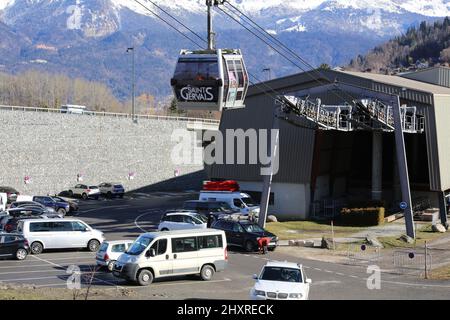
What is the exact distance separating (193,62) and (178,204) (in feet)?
126

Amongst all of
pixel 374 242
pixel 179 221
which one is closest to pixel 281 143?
pixel 374 242

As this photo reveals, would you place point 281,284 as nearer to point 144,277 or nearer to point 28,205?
point 144,277

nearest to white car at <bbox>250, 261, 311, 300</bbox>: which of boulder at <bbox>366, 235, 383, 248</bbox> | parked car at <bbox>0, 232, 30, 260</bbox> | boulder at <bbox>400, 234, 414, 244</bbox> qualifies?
parked car at <bbox>0, 232, 30, 260</bbox>

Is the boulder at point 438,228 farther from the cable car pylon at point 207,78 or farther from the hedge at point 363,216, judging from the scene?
the cable car pylon at point 207,78

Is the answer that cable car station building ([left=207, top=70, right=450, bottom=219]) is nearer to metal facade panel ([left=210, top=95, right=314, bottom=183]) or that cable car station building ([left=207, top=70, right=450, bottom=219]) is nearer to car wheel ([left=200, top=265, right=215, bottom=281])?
metal facade panel ([left=210, top=95, right=314, bottom=183])

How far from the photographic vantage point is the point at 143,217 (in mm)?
55188

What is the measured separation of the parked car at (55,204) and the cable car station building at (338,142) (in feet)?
44.3

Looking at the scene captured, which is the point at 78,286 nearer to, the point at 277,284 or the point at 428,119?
the point at 277,284

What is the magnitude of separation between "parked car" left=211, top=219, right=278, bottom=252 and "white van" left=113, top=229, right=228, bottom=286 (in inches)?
372

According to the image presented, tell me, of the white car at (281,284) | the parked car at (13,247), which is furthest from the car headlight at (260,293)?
the parked car at (13,247)

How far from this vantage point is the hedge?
176 ft

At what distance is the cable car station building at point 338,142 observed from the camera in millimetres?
51812

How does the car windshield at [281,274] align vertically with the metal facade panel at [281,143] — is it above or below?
below

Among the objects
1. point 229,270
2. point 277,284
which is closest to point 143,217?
point 229,270
